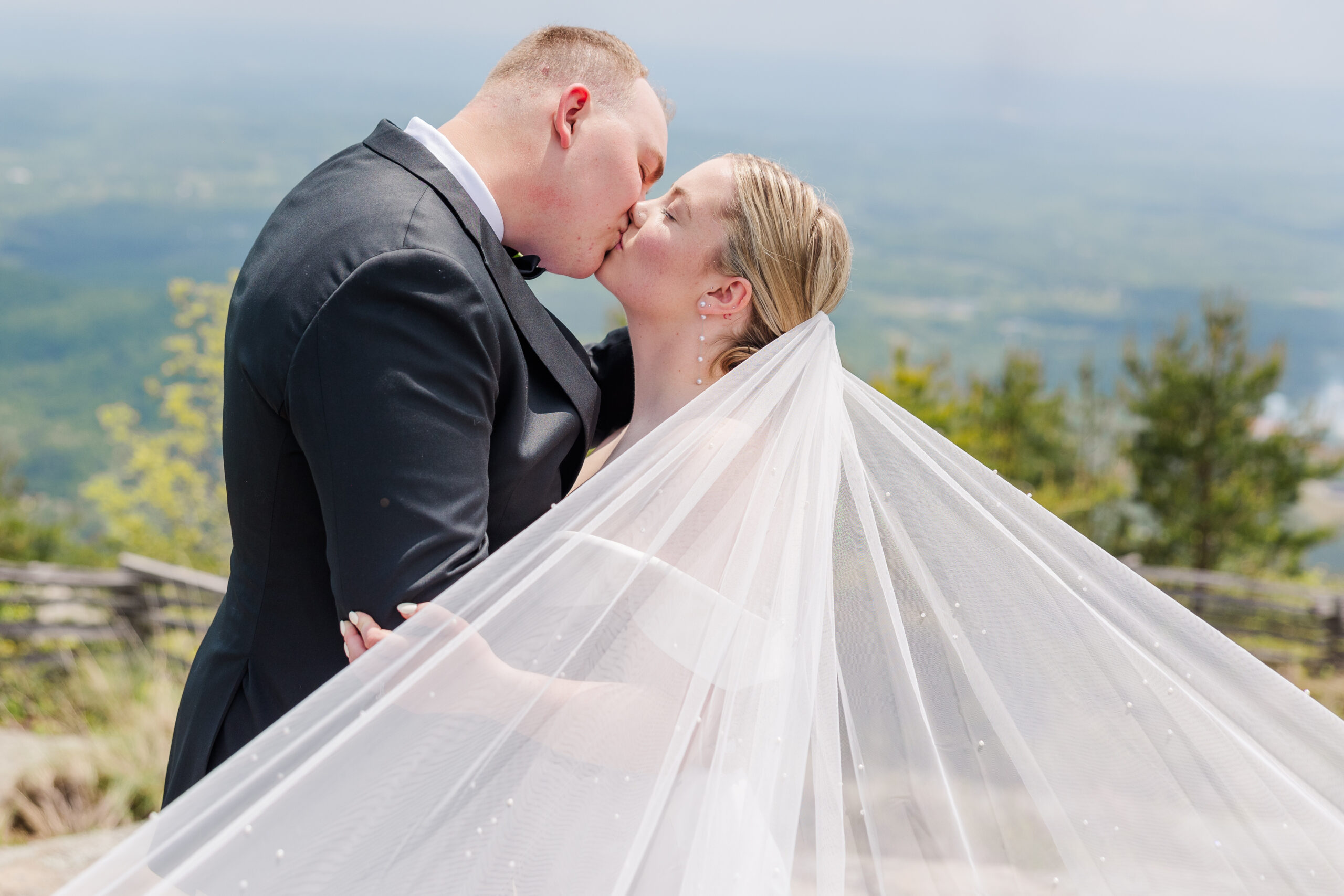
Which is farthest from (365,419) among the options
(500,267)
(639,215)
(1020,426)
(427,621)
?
(1020,426)

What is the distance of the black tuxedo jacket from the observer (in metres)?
1.56

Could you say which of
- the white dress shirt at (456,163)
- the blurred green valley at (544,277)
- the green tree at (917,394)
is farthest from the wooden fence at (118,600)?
the blurred green valley at (544,277)

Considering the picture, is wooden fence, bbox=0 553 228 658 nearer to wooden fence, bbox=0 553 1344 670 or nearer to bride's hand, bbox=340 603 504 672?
wooden fence, bbox=0 553 1344 670

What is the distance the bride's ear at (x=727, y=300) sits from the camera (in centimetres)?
258

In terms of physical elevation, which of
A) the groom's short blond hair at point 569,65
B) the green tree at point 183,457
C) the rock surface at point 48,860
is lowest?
the green tree at point 183,457

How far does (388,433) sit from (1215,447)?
2152 centimetres

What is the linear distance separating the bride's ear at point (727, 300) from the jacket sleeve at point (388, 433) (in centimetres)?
108


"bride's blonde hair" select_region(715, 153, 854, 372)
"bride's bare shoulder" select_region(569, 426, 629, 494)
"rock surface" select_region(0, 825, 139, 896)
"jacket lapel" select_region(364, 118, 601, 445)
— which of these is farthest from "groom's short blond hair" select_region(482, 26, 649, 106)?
"rock surface" select_region(0, 825, 139, 896)

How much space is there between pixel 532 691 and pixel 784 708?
1.51 ft

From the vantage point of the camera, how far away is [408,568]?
157 centimetres

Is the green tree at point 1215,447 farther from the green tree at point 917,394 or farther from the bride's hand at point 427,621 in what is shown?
the bride's hand at point 427,621

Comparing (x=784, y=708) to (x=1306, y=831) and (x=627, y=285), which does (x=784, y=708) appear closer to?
(x=1306, y=831)

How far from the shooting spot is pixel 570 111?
6.98 feet

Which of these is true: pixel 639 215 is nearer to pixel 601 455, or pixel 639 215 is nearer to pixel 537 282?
pixel 601 455
